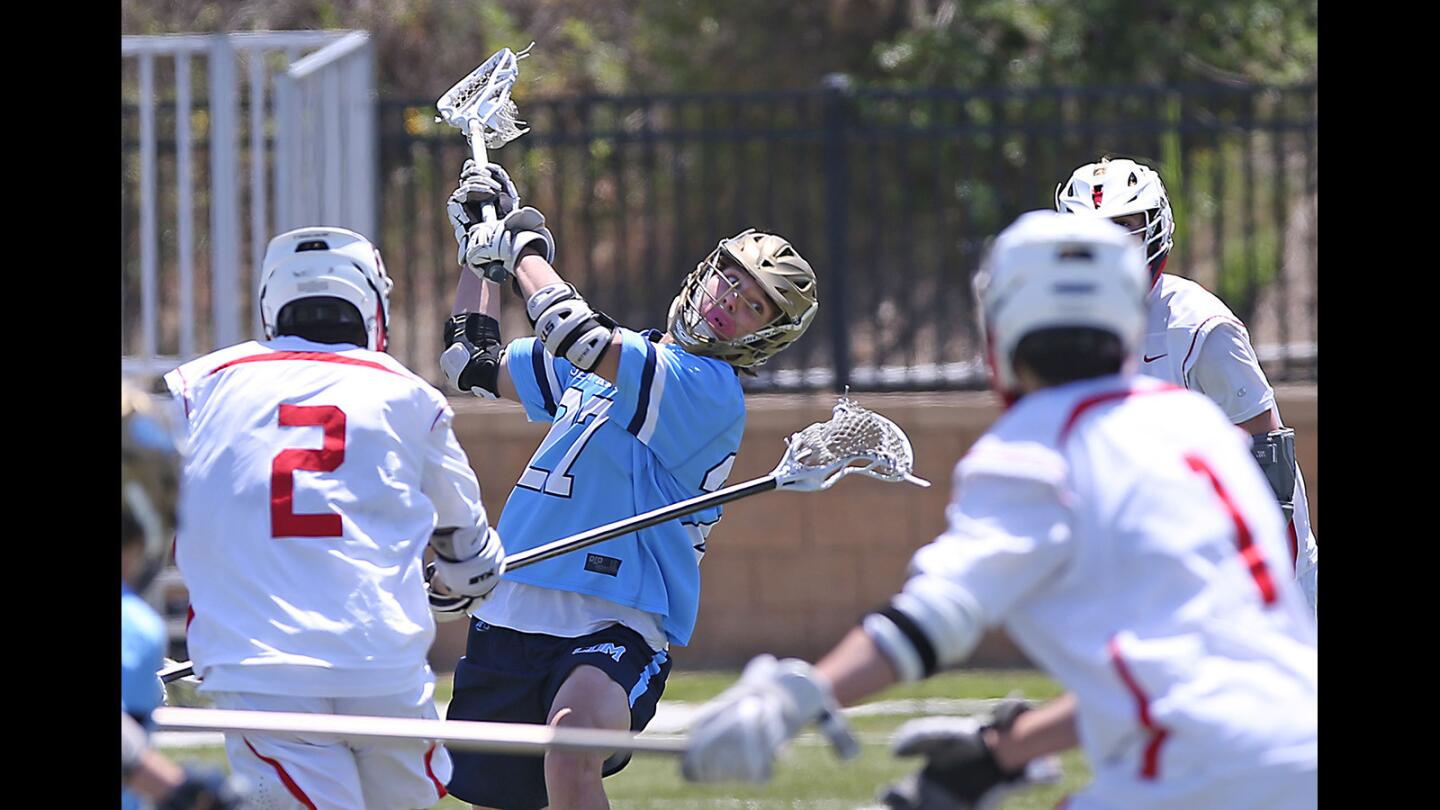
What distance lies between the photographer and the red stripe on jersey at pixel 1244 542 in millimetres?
3398

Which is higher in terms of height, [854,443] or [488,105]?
[488,105]

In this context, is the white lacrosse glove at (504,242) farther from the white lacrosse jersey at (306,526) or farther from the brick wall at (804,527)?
the brick wall at (804,527)

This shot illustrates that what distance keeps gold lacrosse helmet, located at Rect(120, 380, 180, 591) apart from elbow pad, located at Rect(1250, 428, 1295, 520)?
3.48 metres

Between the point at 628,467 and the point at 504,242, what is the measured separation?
0.70 m

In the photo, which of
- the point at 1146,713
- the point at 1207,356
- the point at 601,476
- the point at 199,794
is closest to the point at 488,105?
the point at 601,476

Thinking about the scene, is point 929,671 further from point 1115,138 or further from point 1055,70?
point 1055,70

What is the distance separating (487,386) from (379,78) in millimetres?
13058

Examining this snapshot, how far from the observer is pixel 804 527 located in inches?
438

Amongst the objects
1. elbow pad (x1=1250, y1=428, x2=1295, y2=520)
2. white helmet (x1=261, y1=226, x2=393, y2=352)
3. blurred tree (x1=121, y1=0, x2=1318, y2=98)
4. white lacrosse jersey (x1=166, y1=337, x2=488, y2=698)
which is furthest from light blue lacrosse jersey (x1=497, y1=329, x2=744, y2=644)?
blurred tree (x1=121, y1=0, x2=1318, y2=98)

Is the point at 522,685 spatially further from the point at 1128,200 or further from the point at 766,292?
the point at 1128,200

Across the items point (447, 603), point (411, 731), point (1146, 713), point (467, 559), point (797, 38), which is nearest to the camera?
point (1146, 713)

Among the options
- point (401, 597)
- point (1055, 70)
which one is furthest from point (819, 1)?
point (401, 597)

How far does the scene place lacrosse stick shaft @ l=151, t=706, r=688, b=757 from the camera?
4273 mm

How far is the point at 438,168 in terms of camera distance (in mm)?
11516
